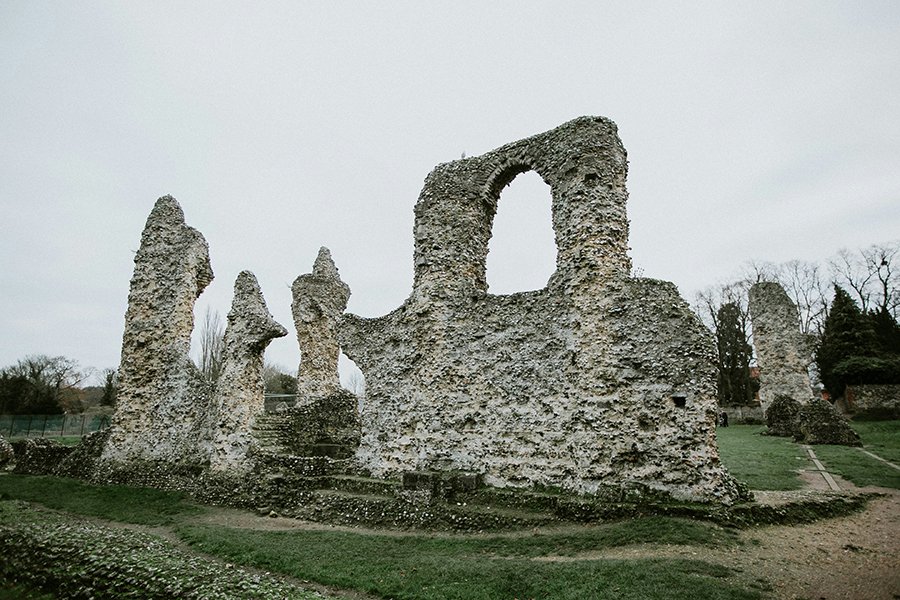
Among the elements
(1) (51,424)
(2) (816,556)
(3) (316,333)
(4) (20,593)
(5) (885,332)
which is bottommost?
(4) (20,593)

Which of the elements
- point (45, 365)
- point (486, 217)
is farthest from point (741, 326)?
point (45, 365)

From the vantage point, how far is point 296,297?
17562 mm

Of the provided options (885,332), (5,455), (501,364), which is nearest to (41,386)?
(5,455)

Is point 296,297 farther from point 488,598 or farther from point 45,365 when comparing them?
point 45,365

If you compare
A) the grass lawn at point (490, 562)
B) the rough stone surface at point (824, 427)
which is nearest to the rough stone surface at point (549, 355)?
the grass lawn at point (490, 562)

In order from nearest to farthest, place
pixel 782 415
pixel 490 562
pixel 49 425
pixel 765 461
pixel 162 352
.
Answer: pixel 490 562
pixel 765 461
pixel 162 352
pixel 782 415
pixel 49 425

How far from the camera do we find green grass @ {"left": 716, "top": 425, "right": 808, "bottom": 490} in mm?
10836

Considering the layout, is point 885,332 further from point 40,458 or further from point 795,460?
point 40,458

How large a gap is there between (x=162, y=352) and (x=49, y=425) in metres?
20.9

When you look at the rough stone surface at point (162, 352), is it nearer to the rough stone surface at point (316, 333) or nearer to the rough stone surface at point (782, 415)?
the rough stone surface at point (316, 333)

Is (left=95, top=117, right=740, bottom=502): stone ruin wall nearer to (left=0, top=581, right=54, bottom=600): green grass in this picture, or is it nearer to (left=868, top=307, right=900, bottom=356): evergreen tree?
(left=0, top=581, right=54, bottom=600): green grass

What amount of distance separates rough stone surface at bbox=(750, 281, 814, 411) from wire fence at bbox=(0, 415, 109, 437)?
3299 centimetres

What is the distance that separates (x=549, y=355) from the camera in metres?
10.1

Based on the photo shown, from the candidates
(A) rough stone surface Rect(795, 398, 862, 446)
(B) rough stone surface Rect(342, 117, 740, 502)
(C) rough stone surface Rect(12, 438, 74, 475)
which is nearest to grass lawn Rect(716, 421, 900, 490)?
(A) rough stone surface Rect(795, 398, 862, 446)
